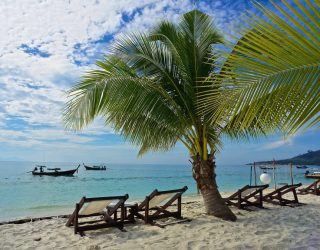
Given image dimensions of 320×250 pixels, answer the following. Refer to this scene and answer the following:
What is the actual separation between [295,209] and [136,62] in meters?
6.32

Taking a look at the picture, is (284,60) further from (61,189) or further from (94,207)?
(61,189)

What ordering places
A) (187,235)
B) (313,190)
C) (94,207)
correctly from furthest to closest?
(313,190), (94,207), (187,235)

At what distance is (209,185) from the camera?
7680mm

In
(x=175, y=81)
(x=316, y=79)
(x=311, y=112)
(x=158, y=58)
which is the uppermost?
(x=158, y=58)

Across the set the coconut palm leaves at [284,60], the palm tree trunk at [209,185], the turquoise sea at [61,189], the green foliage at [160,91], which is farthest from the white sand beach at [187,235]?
the turquoise sea at [61,189]

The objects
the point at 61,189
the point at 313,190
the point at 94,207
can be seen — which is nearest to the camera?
the point at 94,207

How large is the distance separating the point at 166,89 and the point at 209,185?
2579 millimetres

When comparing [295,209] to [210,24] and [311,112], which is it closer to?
[210,24]

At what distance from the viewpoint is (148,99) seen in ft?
23.1

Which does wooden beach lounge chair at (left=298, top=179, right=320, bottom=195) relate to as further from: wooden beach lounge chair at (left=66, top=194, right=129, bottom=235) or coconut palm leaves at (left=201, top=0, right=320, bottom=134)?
coconut palm leaves at (left=201, top=0, right=320, bottom=134)

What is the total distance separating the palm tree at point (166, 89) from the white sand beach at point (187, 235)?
862 millimetres

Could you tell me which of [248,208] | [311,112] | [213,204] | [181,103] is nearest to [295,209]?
[248,208]

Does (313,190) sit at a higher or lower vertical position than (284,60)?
lower

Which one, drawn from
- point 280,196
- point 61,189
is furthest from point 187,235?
point 61,189
